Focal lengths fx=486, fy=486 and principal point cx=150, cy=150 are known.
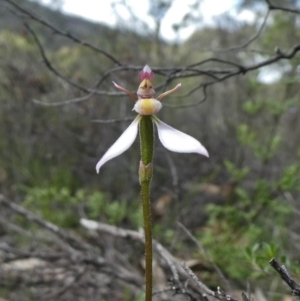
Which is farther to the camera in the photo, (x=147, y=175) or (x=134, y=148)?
(x=134, y=148)

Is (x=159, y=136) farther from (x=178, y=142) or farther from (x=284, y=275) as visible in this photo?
(x=284, y=275)

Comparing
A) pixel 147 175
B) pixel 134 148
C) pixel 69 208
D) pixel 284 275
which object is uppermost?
pixel 134 148

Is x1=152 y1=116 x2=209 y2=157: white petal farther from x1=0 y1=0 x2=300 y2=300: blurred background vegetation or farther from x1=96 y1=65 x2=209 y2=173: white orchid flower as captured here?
x1=0 y1=0 x2=300 y2=300: blurred background vegetation

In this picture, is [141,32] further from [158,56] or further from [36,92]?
[36,92]

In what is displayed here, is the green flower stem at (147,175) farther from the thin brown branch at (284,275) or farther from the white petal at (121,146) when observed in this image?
the thin brown branch at (284,275)

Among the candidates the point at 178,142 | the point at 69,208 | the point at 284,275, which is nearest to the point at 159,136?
the point at 178,142

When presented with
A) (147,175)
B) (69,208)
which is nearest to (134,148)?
(69,208)

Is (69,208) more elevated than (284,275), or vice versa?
(69,208)

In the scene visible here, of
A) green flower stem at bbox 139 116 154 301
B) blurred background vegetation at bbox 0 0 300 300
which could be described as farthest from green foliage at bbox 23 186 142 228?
green flower stem at bbox 139 116 154 301
